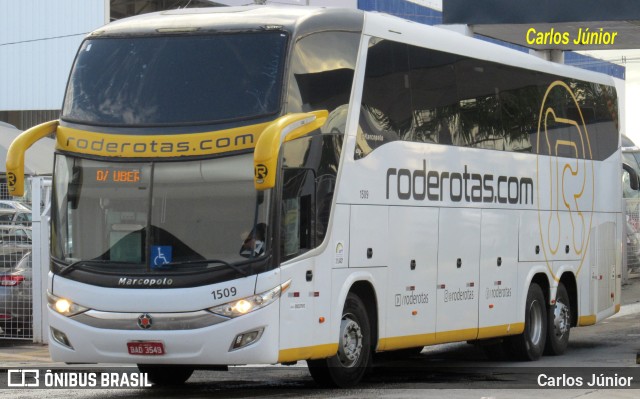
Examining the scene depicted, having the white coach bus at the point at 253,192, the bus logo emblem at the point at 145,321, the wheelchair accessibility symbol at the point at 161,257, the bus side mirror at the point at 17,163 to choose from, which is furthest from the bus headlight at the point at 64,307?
the bus side mirror at the point at 17,163

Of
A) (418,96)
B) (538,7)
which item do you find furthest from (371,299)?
(538,7)

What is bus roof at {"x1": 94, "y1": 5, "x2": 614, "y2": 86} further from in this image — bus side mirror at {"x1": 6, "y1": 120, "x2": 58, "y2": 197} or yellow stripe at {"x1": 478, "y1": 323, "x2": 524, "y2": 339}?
yellow stripe at {"x1": 478, "y1": 323, "x2": 524, "y2": 339}

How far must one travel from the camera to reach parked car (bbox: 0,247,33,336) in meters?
19.0

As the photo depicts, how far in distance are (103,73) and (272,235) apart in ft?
8.14

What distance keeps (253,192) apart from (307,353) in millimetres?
1697

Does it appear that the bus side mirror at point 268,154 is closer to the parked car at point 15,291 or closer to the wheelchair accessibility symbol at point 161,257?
the wheelchair accessibility symbol at point 161,257

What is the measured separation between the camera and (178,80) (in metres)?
12.7

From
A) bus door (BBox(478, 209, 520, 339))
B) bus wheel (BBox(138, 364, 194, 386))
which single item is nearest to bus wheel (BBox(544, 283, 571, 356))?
bus door (BBox(478, 209, 520, 339))

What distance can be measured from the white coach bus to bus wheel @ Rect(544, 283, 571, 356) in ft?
11.2

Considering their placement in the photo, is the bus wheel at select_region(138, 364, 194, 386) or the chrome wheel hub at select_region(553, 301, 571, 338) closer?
the bus wheel at select_region(138, 364, 194, 386)

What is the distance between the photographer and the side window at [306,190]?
12.5m

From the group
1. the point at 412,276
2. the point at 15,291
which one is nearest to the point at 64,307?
the point at 412,276

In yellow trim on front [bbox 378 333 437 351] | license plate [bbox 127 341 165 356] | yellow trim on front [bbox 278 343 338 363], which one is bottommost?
yellow trim on front [bbox 378 333 437 351]

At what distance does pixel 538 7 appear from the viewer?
2559 centimetres
